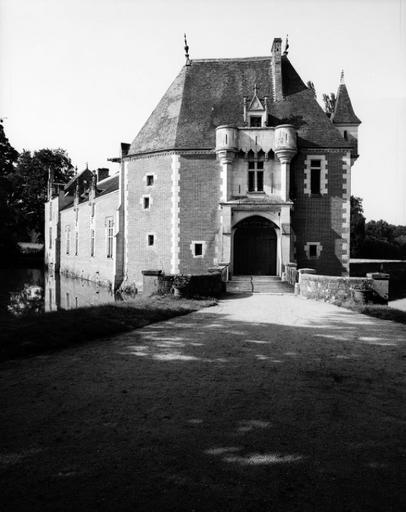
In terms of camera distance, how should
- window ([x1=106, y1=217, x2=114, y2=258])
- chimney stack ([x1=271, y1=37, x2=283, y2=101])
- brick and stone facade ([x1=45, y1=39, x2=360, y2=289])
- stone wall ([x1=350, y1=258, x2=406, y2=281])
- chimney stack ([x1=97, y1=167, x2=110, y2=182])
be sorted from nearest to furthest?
brick and stone facade ([x1=45, y1=39, x2=360, y2=289])
chimney stack ([x1=271, y1=37, x2=283, y2=101])
window ([x1=106, y1=217, x2=114, y2=258])
stone wall ([x1=350, y1=258, x2=406, y2=281])
chimney stack ([x1=97, y1=167, x2=110, y2=182])

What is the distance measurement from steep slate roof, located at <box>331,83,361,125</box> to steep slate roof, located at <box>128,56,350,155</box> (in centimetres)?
143

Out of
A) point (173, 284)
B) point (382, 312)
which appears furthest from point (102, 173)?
point (382, 312)

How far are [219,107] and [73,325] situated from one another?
1897cm

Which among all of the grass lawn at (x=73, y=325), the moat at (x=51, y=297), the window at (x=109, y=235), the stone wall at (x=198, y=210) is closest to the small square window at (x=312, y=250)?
the moat at (x=51, y=297)

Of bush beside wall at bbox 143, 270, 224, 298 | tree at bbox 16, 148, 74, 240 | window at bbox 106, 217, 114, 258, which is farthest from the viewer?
tree at bbox 16, 148, 74, 240

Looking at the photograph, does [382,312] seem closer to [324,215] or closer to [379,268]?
[324,215]

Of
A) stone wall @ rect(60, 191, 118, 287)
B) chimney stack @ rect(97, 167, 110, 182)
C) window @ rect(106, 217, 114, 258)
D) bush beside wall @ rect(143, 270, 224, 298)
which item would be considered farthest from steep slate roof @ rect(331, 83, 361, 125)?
chimney stack @ rect(97, 167, 110, 182)

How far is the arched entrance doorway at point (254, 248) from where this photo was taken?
75.4ft

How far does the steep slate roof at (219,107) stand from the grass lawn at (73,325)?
14.1 m

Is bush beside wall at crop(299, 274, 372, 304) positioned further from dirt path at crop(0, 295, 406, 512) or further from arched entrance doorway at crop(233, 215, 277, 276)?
arched entrance doorway at crop(233, 215, 277, 276)

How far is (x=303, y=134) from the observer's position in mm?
23344

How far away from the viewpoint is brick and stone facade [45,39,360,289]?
2255 centimetres

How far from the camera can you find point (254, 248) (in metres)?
23.0

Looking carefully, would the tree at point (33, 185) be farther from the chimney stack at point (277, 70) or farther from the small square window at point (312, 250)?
the small square window at point (312, 250)
